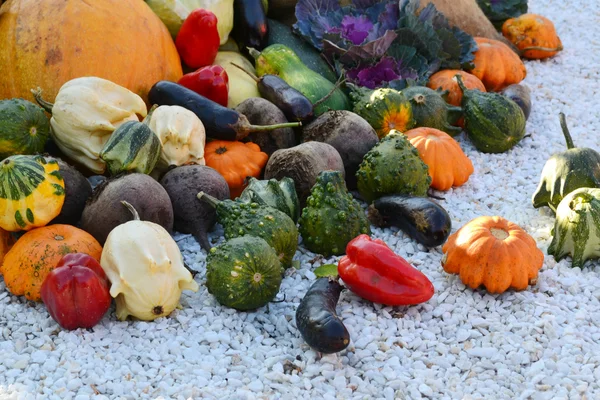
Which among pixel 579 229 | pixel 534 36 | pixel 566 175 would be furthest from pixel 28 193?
pixel 534 36

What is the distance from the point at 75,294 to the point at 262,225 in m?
0.94

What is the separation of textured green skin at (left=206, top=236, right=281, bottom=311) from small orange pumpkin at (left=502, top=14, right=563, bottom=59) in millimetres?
4419

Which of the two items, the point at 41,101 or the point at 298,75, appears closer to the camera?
the point at 41,101

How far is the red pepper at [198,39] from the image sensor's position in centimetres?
498

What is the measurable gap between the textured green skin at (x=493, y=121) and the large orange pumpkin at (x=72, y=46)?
2195 millimetres

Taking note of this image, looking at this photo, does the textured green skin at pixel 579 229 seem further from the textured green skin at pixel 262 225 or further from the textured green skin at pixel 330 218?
the textured green skin at pixel 262 225

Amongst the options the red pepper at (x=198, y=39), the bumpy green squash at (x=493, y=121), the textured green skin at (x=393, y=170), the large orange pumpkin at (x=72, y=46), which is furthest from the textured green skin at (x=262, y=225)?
the bumpy green squash at (x=493, y=121)

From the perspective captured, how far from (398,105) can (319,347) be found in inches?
91.9

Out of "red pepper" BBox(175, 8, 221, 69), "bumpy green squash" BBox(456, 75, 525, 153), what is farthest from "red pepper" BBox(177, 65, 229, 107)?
"bumpy green squash" BBox(456, 75, 525, 153)

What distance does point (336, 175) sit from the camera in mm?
3811

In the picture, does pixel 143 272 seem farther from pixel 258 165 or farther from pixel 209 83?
pixel 209 83

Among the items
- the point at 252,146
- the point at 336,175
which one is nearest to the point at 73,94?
the point at 252,146

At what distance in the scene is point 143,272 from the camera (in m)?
3.20

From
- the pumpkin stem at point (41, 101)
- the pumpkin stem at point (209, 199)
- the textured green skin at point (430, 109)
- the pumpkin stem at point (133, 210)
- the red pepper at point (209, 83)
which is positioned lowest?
the textured green skin at point (430, 109)
